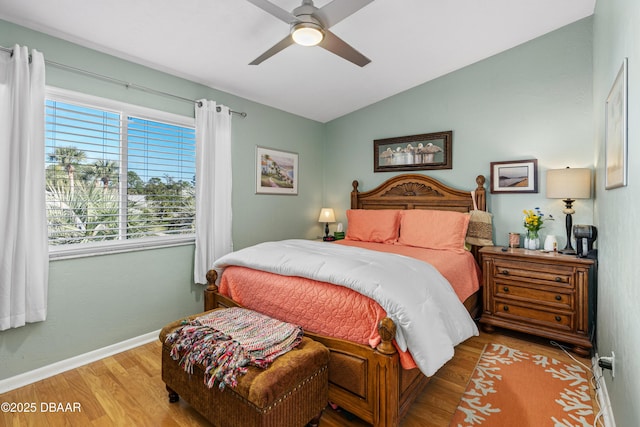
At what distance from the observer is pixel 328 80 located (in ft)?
11.6

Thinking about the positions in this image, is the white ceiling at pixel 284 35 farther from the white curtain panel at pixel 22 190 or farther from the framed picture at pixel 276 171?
the framed picture at pixel 276 171

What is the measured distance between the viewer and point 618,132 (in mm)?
1563

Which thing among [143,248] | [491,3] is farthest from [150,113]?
[491,3]

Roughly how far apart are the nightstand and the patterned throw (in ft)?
6.91

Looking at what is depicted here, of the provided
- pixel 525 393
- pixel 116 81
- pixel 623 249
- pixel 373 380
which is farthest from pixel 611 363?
pixel 116 81

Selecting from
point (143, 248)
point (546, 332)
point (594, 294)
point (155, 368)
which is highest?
point (143, 248)

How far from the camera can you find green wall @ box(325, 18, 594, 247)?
296 cm

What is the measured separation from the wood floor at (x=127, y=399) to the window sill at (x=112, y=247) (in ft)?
2.82

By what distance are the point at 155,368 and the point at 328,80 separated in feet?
10.4

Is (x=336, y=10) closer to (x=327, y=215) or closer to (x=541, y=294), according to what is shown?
(x=541, y=294)

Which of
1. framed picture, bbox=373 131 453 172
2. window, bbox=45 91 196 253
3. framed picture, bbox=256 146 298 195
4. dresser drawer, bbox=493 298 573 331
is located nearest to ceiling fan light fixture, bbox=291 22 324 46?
window, bbox=45 91 196 253

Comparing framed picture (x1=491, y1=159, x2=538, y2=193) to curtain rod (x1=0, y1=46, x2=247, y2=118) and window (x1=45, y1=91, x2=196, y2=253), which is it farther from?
window (x1=45, y1=91, x2=196, y2=253)

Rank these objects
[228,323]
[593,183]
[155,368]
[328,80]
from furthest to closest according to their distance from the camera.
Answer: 1. [328,80]
2. [593,183]
3. [155,368]
4. [228,323]

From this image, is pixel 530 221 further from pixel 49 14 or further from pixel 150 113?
pixel 49 14
